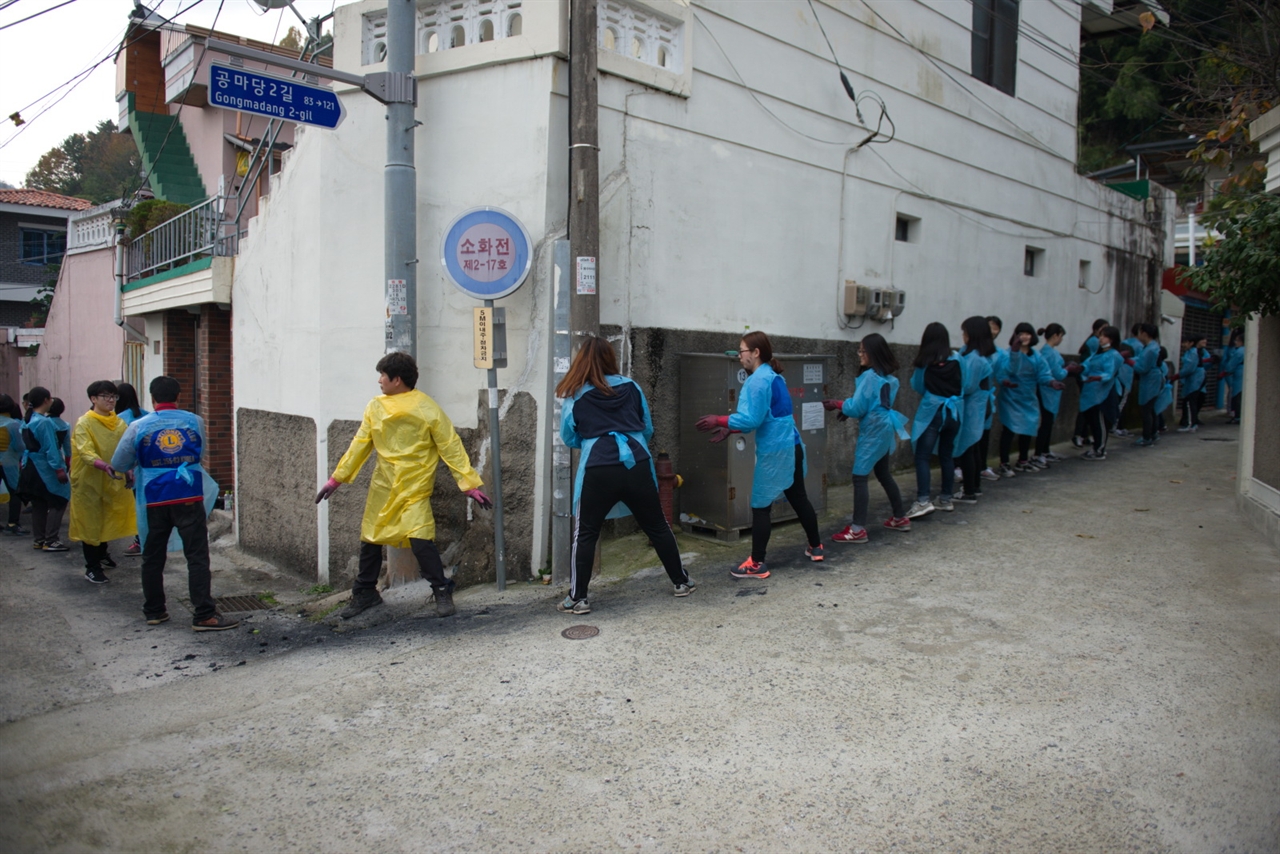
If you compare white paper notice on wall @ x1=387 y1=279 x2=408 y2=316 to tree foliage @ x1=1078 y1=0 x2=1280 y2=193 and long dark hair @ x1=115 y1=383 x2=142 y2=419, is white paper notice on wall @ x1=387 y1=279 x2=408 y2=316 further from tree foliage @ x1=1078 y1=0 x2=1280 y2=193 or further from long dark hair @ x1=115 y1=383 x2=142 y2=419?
tree foliage @ x1=1078 y1=0 x2=1280 y2=193

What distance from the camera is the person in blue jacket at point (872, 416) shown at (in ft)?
21.1

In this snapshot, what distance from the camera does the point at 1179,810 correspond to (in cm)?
310

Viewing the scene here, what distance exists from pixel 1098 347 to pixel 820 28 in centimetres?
542

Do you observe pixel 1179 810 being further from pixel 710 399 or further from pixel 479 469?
pixel 479 469

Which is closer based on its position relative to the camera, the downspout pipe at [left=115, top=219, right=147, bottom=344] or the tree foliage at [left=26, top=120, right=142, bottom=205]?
the downspout pipe at [left=115, top=219, right=147, bottom=344]

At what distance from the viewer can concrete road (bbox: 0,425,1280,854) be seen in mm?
3062

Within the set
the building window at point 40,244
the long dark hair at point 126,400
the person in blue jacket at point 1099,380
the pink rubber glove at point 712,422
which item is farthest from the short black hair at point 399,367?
the building window at point 40,244

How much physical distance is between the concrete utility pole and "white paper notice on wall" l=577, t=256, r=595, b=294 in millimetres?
1228

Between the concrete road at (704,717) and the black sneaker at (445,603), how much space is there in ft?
0.33

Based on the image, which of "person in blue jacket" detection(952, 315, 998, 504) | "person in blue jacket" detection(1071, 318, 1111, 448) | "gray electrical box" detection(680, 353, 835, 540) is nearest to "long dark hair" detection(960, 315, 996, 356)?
"person in blue jacket" detection(952, 315, 998, 504)

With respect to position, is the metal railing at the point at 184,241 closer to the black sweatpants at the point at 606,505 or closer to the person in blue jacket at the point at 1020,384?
the black sweatpants at the point at 606,505

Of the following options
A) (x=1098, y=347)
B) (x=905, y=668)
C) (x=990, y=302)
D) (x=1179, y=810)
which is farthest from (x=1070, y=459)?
(x=1179, y=810)

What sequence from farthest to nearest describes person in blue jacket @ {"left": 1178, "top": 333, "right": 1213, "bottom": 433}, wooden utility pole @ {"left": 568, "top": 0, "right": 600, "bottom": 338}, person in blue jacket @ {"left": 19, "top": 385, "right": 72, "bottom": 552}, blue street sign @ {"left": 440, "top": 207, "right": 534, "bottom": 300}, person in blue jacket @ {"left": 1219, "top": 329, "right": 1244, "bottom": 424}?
person in blue jacket @ {"left": 1219, "top": 329, "right": 1244, "bottom": 424}, person in blue jacket @ {"left": 1178, "top": 333, "right": 1213, "bottom": 433}, person in blue jacket @ {"left": 19, "top": 385, "right": 72, "bottom": 552}, wooden utility pole @ {"left": 568, "top": 0, "right": 600, "bottom": 338}, blue street sign @ {"left": 440, "top": 207, "right": 534, "bottom": 300}

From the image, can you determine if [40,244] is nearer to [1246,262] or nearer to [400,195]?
[400,195]
